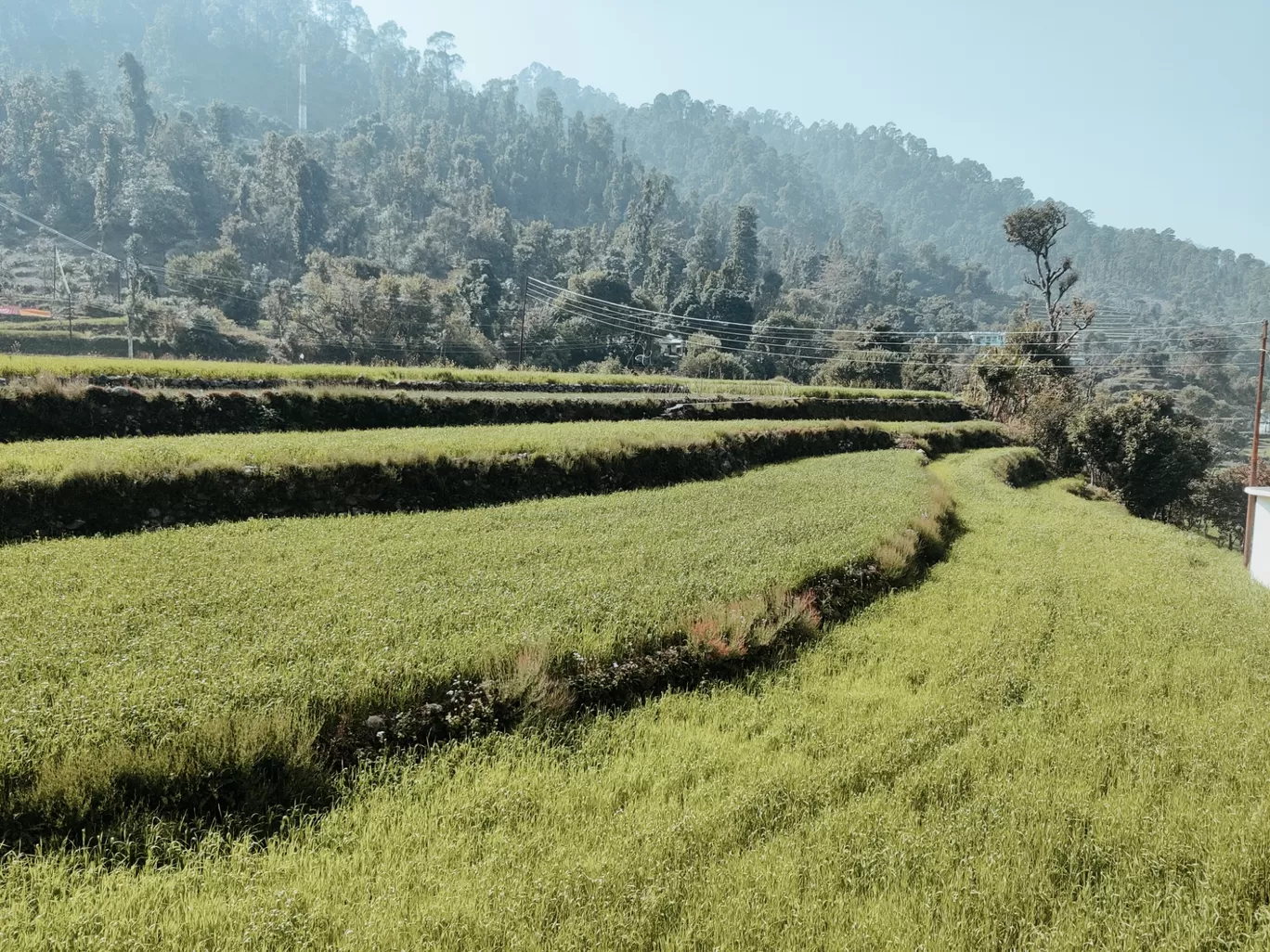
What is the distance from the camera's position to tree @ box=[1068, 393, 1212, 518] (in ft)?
117

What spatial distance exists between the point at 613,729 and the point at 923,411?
150 ft

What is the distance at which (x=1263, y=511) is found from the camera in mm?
13695

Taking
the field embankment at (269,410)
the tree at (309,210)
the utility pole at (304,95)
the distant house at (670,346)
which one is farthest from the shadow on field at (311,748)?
the utility pole at (304,95)

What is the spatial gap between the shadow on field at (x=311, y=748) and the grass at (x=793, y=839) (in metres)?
0.24

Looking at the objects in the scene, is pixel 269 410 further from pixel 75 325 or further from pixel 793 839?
pixel 75 325

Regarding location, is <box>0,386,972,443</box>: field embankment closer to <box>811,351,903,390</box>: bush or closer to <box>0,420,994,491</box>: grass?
<box>0,420,994,491</box>: grass

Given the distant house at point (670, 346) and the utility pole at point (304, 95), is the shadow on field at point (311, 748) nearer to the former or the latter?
the distant house at point (670, 346)

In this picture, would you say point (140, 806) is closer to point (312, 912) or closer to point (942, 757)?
point (312, 912)

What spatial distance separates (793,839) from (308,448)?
37.3 ft

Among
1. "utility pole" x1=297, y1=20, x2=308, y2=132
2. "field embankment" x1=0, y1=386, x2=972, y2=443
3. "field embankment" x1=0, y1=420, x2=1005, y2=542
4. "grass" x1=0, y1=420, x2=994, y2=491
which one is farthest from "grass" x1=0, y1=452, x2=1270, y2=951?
"utility pole" x1=297, y1=20, x2=308, y2=132

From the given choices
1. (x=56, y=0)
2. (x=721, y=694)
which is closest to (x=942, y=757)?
(x=721, y=694)

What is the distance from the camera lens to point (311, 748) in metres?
4.90

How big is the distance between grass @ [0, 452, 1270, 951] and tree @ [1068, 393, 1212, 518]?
115 ft

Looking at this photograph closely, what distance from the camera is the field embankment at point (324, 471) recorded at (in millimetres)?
9516
